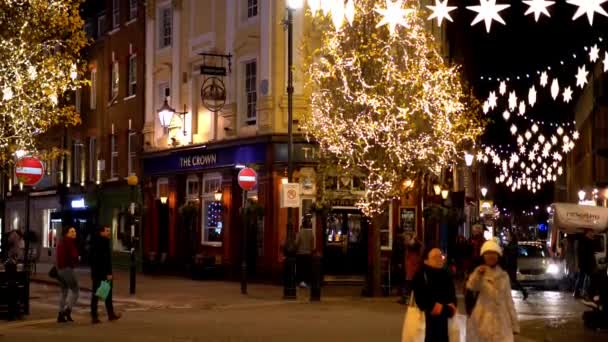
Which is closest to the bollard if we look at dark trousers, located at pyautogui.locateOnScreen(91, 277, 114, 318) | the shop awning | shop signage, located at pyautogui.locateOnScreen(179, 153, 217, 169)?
dark trousers, located at pyautogui.locateOnScreen(91, 277, 114, 318)

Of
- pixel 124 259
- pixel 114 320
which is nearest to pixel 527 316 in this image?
pixel 114 320

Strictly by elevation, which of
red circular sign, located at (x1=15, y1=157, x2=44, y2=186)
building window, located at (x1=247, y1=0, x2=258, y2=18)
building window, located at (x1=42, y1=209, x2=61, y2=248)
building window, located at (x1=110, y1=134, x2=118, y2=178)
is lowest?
building window, located at (x1=42, y1=209, x2=61, y2=248)

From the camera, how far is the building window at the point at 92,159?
4347 centimetres

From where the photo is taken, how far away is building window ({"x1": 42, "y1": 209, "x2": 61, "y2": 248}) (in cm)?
4773

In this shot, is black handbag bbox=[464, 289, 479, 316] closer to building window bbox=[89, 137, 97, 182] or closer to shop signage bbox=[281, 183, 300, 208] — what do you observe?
shop signage bbox=[281, 183, 300, 208]

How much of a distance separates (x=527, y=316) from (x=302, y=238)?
7549mm

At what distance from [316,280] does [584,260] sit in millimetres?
6888

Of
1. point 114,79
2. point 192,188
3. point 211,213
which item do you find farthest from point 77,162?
point 211,213

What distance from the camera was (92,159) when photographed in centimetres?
4397

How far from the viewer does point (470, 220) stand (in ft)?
182

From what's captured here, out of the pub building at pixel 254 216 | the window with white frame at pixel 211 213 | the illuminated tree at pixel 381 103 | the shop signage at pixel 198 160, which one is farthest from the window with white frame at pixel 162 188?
the illuminated tree at pixel 381 103

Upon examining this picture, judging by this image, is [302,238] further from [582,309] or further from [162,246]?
[162,246]

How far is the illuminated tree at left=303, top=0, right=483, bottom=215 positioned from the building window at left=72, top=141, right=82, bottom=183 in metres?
22.1

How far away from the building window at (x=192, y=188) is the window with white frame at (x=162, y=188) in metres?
1.53
